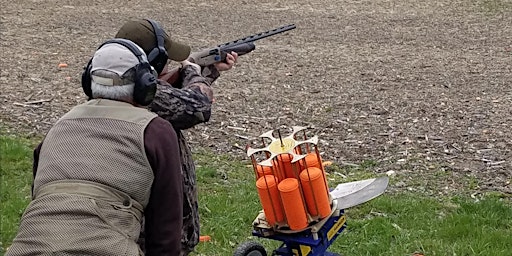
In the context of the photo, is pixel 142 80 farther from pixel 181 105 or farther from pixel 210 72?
pixel 210 72

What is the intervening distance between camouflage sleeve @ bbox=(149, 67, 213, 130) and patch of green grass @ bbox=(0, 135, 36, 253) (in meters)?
2.51

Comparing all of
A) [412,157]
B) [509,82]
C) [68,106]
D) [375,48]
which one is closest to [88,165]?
[412,157]

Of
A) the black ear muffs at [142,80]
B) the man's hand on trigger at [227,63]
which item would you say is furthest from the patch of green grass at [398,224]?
the black ear muffs at [142,80]

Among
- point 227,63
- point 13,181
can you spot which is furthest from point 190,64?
point 13,181

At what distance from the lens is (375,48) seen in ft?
42.1

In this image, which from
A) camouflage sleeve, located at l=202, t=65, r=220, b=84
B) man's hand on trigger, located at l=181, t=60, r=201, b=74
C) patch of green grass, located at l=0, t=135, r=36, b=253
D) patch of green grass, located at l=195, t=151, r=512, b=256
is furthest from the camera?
patch of green grass, located at l=0, t=135, r=36, b=253

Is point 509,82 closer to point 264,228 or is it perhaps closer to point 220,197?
point 220,197

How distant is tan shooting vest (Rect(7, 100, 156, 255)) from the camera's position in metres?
2.93

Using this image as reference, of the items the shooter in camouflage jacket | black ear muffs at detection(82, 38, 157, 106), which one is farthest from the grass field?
black ear muffs at detection(82, 38, 157, 106)

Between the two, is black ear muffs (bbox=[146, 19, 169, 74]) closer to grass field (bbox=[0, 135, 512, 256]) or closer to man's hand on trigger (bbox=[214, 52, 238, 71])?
man's hand on trigger (bbox=[214, 52, 238, 71])

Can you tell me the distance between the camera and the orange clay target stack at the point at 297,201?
4.40m

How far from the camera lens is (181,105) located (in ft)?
12.5

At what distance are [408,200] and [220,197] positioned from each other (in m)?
1.62

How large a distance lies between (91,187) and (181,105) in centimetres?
92
